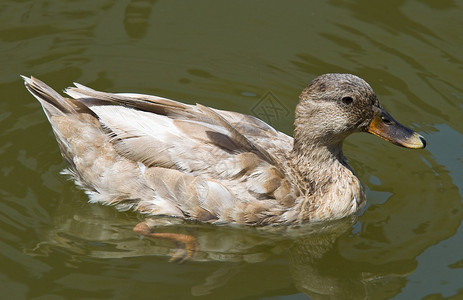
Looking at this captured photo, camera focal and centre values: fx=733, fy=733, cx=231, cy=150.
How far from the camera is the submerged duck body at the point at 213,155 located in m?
7.13

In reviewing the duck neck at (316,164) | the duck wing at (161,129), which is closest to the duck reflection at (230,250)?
the duck neck at (316,164)

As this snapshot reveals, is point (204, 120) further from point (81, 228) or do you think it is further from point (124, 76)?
point (124, 76)

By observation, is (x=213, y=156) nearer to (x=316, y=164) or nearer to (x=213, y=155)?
(x=213, y=155)

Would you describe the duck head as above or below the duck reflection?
above

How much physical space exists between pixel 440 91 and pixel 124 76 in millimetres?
4112

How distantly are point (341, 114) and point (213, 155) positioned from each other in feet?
4.33

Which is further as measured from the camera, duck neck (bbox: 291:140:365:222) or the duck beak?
duck neck (bbox: 291:140:365:222)

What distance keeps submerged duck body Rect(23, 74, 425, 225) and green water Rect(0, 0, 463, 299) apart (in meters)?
0.28

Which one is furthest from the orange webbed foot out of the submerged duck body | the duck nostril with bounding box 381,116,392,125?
the duck nostril with bounding box 381,116,392,125

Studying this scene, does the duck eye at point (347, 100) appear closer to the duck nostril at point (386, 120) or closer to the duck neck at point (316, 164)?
the duck nostril at point (386, 120)

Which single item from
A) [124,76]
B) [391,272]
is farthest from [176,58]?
[391,272]

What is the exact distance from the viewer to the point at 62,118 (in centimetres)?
751

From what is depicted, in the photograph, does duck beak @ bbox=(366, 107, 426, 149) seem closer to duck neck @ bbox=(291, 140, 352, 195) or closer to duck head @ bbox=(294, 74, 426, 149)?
duck head @ bbox=(294, 74, 426, 149)

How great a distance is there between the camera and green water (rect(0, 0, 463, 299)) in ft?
21.9
